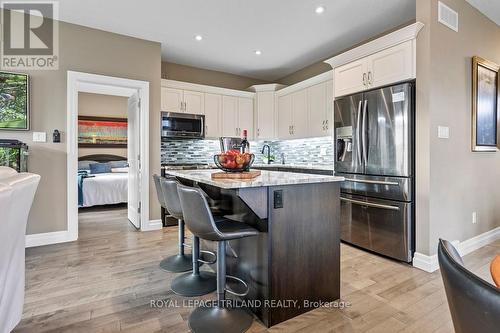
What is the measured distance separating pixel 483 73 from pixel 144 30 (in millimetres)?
4334

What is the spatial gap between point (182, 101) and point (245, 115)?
128cm

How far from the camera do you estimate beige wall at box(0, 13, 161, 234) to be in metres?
3.23

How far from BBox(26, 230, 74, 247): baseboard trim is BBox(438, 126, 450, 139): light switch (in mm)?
4537

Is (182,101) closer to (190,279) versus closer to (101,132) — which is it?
(190,279)

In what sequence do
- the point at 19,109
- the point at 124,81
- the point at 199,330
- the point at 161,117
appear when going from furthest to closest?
1. the point at 161,117
2. the point at 124,81
3. the point at 19,109
4. the point at 199,330

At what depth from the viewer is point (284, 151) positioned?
5.58 m

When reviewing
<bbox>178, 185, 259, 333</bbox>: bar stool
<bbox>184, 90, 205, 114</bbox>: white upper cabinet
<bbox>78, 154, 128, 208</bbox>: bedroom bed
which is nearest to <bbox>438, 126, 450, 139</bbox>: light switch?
<bbox>178, 185, 259, 333</bbox>: bar stool

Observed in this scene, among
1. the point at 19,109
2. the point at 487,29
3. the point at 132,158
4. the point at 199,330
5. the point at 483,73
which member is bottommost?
the point at 199,330

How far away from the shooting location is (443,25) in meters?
2.67

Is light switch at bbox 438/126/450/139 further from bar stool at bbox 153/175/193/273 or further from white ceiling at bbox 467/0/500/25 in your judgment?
bar stool at bbox 153/175/193/273

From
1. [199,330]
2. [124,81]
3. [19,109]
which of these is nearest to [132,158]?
[124,81]

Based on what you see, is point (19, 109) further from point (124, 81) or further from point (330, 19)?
point (330, 19)

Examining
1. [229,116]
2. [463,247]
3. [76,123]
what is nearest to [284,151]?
[229,116]

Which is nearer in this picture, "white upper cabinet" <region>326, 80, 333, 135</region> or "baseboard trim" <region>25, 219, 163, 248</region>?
"baseboard trim" <region>25, 219, 163, 248</region>
